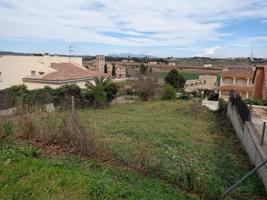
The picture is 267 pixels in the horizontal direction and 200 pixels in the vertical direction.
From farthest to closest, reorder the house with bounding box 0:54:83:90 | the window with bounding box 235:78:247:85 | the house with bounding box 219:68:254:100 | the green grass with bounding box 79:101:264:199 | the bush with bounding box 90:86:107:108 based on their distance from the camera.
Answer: the window with bounding box 235:78:247:85 → the house with bounding box 219:68:254:100 → the house with bounding box 0:54:83:90 → the bush with bounding box 90:86:107:108 → the green grass with bounding box 79:101:264:199

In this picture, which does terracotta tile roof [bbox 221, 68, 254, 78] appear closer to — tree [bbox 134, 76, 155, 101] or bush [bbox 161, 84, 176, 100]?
tree [bbox 134, 76, 155, 101]

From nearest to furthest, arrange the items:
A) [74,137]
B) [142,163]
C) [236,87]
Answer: [142,163] < [74,137] < [236,87]

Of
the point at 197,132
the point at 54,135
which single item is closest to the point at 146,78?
the point at 197,132

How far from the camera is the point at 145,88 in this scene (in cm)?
2980

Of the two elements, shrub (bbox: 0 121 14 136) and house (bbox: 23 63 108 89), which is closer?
shrub (bbox: 0 121 14 136)

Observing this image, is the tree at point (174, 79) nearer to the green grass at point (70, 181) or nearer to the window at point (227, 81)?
the window at point (227, 81)

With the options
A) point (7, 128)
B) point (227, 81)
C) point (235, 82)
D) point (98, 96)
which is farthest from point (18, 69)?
point (235, 82)

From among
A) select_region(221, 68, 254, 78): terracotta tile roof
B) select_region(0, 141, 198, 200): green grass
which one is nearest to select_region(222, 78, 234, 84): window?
select_region(221, 68, 254, 78): terracotta tile roof

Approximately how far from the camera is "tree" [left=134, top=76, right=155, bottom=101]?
29.8 m

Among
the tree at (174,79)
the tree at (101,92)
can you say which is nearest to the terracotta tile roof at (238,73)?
the tree at (174,79)

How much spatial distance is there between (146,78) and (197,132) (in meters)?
19.9

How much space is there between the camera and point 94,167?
4.82m

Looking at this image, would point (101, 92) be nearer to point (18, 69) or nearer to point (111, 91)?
point (111, 91)

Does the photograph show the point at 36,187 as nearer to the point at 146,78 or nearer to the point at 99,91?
the point at 99,91
